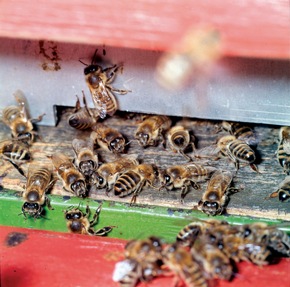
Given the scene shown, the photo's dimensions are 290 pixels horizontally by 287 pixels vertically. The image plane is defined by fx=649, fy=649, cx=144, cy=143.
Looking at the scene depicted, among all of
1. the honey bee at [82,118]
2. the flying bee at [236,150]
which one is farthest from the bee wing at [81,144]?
the flying bee at [236,150]

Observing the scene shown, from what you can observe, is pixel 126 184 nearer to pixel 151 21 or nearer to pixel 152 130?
pixel 152 130

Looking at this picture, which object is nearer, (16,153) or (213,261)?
(213,261)

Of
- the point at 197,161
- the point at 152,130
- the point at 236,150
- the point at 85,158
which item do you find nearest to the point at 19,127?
the point at 85,158

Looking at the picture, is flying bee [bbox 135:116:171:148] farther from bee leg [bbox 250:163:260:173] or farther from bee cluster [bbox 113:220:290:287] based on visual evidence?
bee cluster [bbox 113:220:290:287]

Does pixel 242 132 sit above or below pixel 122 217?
above

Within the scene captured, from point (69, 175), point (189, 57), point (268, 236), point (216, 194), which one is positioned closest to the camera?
point (268, 236)

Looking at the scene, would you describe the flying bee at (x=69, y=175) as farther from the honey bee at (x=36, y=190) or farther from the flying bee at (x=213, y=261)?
the flying bee at (x=213, y=261)

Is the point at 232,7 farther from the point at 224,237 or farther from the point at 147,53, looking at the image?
the point at 147,53

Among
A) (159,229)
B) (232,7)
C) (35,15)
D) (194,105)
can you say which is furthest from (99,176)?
(232,7)
